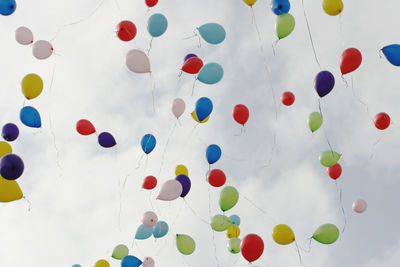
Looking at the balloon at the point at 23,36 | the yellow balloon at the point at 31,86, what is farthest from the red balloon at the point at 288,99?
the balloon at the point at 23,36

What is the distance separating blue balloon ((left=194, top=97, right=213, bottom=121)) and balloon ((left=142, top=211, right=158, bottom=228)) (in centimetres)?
216

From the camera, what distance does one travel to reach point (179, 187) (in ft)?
26.0

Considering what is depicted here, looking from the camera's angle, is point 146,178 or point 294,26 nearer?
point 294,26

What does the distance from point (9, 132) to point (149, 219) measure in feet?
10.3

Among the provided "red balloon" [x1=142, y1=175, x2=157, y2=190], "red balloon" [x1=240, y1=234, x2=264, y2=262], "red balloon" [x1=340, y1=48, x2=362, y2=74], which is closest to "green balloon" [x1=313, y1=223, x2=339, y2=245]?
"red balloon" [x1=240, y1=234, x2=264, y2=262]

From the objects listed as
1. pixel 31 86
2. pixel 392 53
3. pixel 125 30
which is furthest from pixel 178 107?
pixel 392 53

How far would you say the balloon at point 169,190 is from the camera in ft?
25.7

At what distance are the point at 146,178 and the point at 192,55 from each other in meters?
2.70

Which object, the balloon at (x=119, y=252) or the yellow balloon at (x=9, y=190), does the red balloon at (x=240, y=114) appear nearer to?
the balloon at (x=119, y=252)

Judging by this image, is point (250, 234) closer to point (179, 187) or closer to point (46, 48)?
point (179, 187)

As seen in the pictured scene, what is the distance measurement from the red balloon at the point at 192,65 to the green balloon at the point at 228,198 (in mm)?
2410

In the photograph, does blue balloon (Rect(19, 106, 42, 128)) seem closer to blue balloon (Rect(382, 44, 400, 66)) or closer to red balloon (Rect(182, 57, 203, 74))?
red balloon (Rect(182, 57, 203, 74))

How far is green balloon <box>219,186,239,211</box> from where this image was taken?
823 centimetres

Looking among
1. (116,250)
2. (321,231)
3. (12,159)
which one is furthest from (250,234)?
(12,159)
